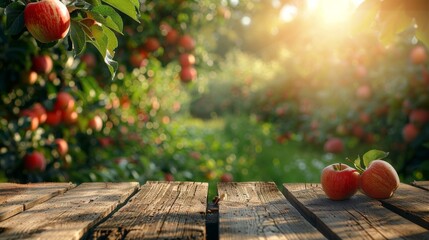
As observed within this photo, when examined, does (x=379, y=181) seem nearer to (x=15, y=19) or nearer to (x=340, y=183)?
(x=340, y=183)

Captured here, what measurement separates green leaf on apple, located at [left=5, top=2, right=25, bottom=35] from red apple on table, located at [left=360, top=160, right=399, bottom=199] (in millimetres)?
1276

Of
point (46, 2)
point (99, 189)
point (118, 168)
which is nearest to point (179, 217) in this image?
point (99, 189)

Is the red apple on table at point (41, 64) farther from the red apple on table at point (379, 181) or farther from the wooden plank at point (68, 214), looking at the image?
the red apple on table at point (379, 181)

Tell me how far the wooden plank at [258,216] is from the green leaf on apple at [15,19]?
0.84m

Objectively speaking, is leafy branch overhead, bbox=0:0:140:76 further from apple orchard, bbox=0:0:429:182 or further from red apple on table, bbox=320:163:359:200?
red apple on table, bbox=320:163:359:200

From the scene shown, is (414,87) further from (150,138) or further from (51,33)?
(51,33)

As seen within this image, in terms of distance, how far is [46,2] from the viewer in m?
1.54

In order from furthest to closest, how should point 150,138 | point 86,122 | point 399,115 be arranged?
point 150,138 < point 399,115 < point 86,122

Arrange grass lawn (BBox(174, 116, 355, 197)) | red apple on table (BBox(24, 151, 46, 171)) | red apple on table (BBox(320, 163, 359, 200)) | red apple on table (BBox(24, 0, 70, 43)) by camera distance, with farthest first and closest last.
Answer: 1. grass lawn (BBox(174, 116, 355, 197))
2. red apple on table (BBox(24, 151, 46, 171))
3. red apple on table (BBox(320, 163, 359, 200))
4. red apple on table (BBox(24, 0, 70, 43))

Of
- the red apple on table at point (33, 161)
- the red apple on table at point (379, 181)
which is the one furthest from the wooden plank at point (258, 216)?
the red apple on table at point (33, 161)

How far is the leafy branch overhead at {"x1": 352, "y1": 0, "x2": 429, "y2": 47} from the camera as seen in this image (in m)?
2.10

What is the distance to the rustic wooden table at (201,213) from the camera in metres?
1.36

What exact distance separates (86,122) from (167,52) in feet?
3.19

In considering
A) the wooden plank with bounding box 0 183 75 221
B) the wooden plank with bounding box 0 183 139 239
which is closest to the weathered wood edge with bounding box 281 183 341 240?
the wooden plank with bounding box 0 183 139 239
